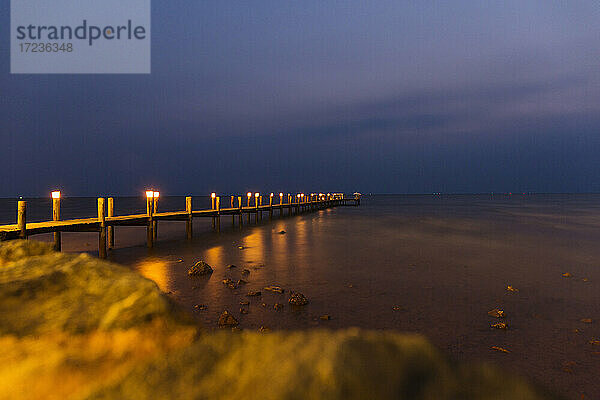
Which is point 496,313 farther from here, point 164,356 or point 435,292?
point 164,356

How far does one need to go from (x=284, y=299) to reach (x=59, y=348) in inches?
234

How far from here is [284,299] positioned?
798 centimetres

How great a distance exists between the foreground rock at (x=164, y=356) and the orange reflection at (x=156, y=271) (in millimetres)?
6575

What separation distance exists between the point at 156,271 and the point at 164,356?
10.3m

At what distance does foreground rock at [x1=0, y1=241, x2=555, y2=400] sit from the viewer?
1706mm

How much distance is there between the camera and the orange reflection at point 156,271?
9770 mm

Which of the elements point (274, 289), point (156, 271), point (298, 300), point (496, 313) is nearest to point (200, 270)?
point (156, 271)

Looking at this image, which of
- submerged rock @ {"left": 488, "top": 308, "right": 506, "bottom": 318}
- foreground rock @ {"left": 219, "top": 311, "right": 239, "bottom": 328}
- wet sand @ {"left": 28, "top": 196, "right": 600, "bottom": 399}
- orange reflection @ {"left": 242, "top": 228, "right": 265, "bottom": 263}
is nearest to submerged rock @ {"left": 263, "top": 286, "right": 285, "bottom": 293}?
wet sand @ {"left": 28, "top": 196, "right": 600, "bottom": 399}

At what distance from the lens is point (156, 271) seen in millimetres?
11641

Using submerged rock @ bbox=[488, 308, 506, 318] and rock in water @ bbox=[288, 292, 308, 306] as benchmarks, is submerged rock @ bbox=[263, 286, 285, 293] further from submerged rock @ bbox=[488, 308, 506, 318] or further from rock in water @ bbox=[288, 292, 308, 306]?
submerged rock @ bbox=[488, 308, 506, 318]

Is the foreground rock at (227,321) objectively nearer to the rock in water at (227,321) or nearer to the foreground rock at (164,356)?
the rock in water at (227,321)

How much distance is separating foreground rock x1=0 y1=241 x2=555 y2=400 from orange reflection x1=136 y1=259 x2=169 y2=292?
657 cm

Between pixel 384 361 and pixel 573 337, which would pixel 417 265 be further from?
pixel 384 361

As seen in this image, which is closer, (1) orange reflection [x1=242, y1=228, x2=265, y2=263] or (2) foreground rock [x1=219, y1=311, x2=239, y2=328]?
(2) foreground rock [x1=219, y1=311, x2=239, y2=328]
